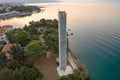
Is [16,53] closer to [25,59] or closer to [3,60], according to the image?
[3,60]

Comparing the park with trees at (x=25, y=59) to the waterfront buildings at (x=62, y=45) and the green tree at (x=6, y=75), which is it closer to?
the green tree at (x=6, y=75)

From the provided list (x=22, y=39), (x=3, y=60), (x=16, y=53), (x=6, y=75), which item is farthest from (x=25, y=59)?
(x=6, y=75)

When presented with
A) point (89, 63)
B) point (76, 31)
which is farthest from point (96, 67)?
point (76, 31)

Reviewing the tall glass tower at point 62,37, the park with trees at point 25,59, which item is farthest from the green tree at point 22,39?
the tall glass tower at point 62,37

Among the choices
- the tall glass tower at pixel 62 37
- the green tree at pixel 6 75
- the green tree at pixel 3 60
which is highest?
the tall glass tower at pixel 62 37

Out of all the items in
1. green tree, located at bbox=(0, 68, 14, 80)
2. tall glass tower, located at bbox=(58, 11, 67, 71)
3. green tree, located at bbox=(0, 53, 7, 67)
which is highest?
tall glass tower, located at bbox=(58, 11, 67, 71)

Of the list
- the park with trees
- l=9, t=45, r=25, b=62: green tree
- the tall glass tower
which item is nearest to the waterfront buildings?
the tall glass tower

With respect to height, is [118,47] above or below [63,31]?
below

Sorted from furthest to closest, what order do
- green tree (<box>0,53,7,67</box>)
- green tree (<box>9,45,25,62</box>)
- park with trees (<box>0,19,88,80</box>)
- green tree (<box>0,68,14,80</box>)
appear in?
1. green tree (<box>9,45,25,62</box>)
2. green tree (<box>0,53,7,67</box>)
3. park with trees (<box>0,19,88,80</box>)
4. green tree (<box>0,68,14,80</box>)

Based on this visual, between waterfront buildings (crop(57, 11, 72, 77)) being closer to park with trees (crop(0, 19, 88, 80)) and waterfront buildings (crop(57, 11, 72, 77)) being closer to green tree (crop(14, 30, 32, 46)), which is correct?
park with trees (crop(0, 19, 88, 80))

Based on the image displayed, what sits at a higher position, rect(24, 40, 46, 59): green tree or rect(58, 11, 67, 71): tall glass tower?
rect(58, 11, 67, 71): tall glass tower

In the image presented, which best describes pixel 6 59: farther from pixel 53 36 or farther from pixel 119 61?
pixel 119 61
